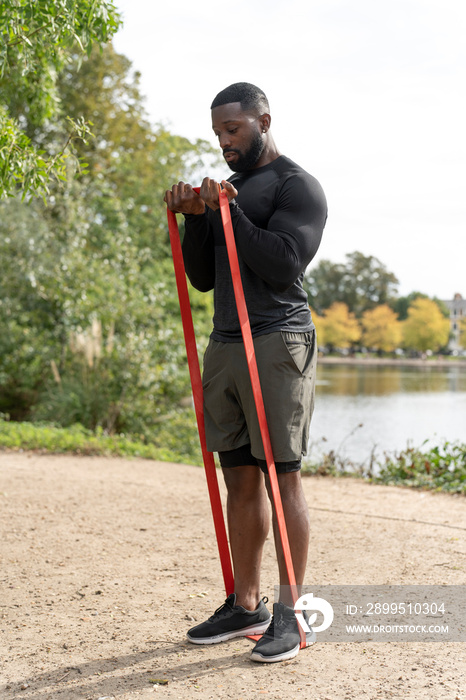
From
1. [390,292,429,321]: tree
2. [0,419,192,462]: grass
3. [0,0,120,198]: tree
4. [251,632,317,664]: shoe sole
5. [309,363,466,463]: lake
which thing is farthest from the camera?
[390,292,429,321]: tree

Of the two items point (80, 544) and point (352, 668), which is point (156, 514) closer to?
point (80, 544)

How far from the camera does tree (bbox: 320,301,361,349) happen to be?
73812 mm

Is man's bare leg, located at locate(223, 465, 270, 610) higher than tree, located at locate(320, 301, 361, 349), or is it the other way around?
tree, located at locate(320, 301, 361, 349)

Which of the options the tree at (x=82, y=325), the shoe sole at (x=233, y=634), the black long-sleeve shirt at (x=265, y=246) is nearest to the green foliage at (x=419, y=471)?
the tree at (x=82, y=325)

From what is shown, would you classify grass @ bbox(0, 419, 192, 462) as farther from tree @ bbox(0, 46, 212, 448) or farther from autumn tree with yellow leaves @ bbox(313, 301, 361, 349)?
autumn tree with yellow leaves @ bbox(313, 301, 361, 349)

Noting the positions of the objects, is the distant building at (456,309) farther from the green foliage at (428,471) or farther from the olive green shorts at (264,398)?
the olive green shorts at (264,398)

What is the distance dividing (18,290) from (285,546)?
32.2 ft

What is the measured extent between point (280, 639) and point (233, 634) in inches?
12.2

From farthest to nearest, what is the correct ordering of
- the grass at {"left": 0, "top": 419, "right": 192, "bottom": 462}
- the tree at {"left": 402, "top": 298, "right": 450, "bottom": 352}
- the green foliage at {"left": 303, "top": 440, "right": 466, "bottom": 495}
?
the tree at {"left": 402, "top": 298, "right": 450, "bottom": 352} → the grass at {"left": 0, "top": 419, "right": 192, "bottom": 462} → the green foliage at {"left": 303, "top": 440, "right": 466, "bottom": 495}

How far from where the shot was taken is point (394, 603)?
10.7 feet

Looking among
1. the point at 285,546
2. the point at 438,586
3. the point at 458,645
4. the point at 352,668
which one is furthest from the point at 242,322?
the point at 438,586

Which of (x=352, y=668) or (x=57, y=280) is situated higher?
(x=57, y=280)

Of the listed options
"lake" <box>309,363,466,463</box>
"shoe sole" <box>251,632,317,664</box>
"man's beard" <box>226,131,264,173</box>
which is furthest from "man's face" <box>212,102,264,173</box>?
"lake" <box>309,363,466,463</box>

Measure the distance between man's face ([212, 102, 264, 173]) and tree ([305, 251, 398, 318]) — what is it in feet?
253
